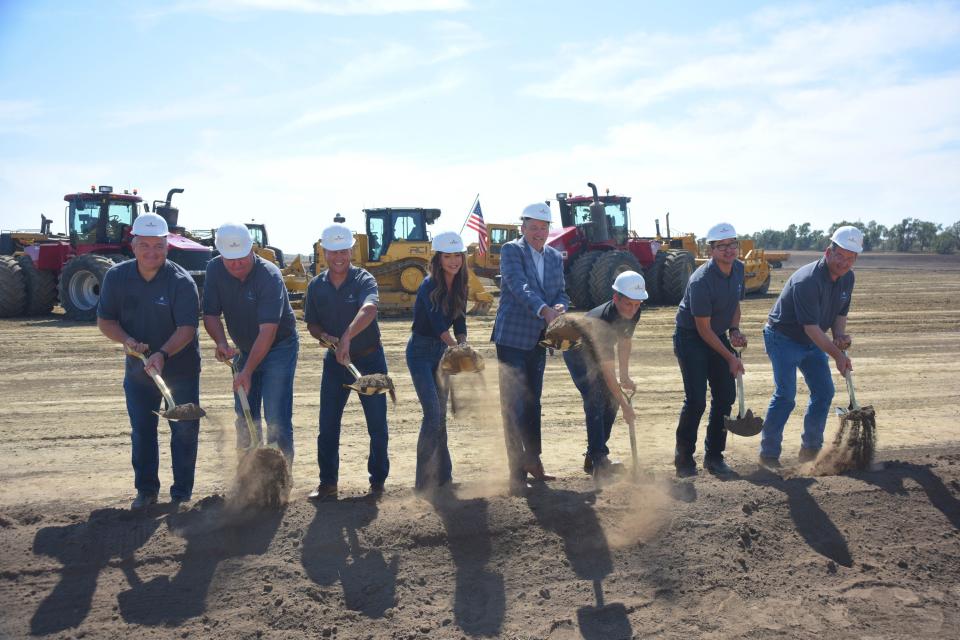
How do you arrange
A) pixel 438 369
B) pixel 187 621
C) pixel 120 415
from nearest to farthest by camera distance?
1. pixel 187 621
2. pixel 438 369
3. pixel 120 415

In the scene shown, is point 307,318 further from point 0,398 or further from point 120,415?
point 0,398

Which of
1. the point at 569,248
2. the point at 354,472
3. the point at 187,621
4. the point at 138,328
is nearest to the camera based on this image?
the point at 187,621

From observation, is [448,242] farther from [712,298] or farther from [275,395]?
[712,298]

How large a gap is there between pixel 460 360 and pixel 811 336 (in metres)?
2.54

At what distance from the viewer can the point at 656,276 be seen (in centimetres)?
1967

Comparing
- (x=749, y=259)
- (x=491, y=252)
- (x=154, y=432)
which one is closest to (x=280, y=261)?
(x=491, y=252)

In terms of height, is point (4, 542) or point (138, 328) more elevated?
point (138, 328)

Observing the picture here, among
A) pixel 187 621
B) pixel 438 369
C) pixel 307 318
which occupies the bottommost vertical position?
pixel 187 621

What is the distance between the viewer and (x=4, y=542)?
4555mm

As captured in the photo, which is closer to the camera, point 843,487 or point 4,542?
point 4,542

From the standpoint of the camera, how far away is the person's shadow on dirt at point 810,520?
4836 millimetres

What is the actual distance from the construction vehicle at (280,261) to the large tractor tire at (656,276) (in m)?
8.18

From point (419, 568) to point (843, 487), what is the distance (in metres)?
2.96

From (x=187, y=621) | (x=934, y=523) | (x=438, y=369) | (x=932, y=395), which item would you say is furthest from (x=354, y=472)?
(x=932, y=395)
